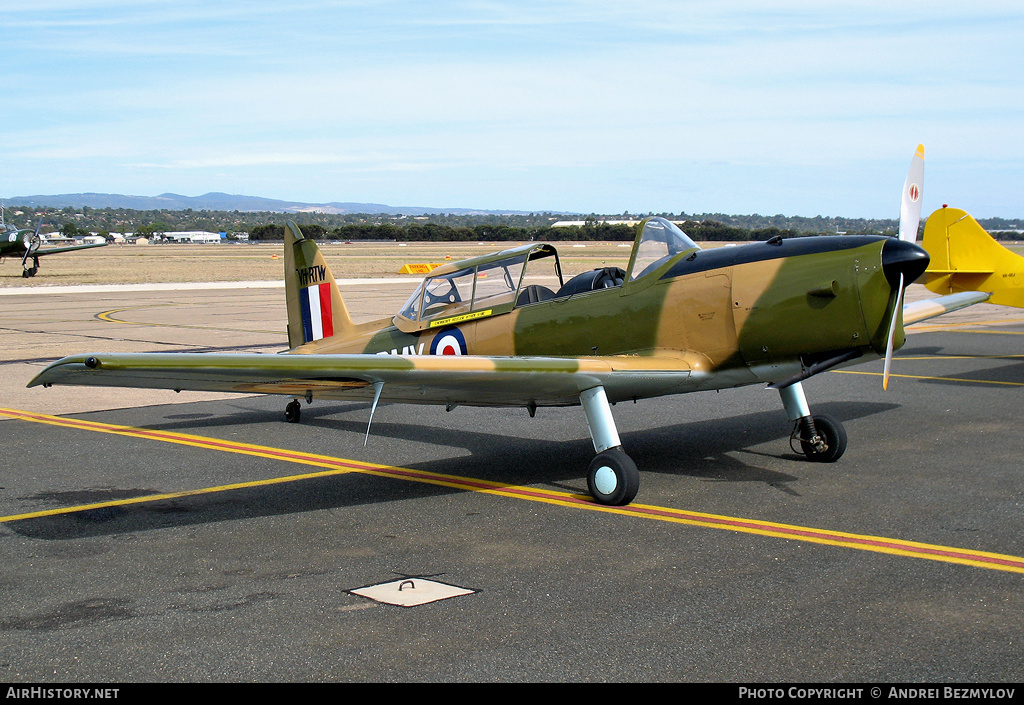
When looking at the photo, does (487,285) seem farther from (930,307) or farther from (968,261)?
(968,261)

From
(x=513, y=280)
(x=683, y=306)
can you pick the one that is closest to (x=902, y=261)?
(x=683, y=306)

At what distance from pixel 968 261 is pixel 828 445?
10.1 meters

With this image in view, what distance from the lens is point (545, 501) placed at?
22.6ft

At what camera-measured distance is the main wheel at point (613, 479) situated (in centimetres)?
662

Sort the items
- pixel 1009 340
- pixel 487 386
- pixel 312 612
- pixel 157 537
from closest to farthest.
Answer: pixel 312 612, pixel 157 537, pixel 487 386, pixel 1009 340

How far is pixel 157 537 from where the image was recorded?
6043 millimetres

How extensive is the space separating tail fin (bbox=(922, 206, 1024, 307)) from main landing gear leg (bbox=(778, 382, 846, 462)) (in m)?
9.31

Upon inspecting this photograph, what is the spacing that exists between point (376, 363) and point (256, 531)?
1.42 meters

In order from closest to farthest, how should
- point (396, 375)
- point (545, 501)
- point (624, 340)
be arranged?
point (396, 375) → point (545, 501) → point (624, 340)

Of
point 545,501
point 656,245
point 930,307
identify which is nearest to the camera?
point 545,501

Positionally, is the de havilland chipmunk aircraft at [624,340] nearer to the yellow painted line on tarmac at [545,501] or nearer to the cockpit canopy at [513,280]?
the cockpit canopy at [513,280]

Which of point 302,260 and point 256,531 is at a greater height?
point 302,260
